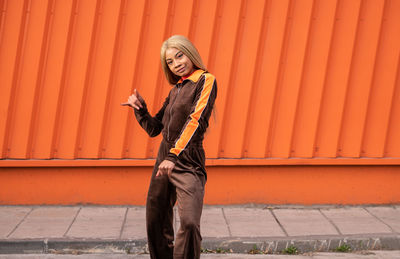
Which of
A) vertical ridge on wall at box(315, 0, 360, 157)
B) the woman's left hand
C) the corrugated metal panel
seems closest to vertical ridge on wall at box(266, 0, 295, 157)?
the corrugated metal panel

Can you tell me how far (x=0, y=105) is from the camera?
644cm

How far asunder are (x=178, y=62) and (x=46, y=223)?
2.91 meters

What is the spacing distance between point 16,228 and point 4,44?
2.13 metres

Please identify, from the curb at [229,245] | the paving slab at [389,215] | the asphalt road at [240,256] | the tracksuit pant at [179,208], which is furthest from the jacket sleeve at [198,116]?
the paving slab at [389,215]

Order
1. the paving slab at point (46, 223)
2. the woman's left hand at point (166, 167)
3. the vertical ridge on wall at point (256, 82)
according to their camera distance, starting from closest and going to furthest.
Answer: the woman's left hand at point (166, 167) < the paving slab at point (46, 223) < the vertical ridge on wall at point (256, 82)

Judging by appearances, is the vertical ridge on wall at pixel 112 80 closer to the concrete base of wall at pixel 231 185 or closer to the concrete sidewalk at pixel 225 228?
the concrete base of wall at pixel 231 185

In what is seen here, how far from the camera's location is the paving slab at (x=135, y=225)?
5484 millimetres

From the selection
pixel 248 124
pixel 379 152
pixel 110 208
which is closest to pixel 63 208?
pixel 110 208

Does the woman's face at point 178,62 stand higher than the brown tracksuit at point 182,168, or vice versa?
the woman's face at point 178,62

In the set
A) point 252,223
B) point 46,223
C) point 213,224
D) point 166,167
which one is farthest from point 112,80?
point 166,167

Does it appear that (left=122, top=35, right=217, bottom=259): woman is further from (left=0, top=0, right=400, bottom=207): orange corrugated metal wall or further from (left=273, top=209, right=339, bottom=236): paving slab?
(left=0, top=0, right=400, bottom=207): orange corrugated metal wall

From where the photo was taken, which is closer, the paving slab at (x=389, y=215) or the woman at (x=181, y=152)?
the woman at (x=181, y=152)

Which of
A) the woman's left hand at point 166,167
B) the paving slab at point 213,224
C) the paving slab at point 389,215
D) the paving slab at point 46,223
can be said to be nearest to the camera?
the woman's left hand at point 166,167

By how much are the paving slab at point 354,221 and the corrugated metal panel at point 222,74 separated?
714 mm
